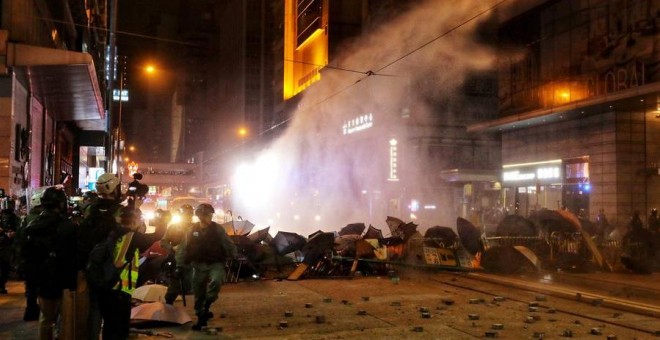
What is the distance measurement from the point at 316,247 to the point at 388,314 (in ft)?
13.0

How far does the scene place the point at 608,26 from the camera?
1811cm

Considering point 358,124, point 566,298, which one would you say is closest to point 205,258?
point 566,298

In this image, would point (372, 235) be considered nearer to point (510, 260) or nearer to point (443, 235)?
point (443, 235)

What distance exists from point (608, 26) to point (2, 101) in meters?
17.2

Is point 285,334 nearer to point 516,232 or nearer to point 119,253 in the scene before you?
point 119,253

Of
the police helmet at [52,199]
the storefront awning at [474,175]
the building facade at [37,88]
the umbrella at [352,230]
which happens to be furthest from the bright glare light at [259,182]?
the police helmet at [52,199]

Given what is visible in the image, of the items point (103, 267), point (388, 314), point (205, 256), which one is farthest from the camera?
point (388, 314)

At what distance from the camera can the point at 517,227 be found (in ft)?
42.5

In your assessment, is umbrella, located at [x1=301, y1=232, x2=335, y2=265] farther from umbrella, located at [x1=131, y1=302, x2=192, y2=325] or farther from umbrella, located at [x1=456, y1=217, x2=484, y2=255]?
umbrella, located at [x1=131, y1=302, x2=192, y2=325]

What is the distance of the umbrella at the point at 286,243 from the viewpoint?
11031 mm

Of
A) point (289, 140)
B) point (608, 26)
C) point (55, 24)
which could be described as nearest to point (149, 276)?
point (55, 24)

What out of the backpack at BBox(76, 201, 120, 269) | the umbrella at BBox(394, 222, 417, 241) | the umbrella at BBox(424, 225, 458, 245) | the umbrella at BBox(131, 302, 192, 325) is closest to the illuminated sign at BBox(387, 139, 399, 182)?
the umbrella at BBox(424, 225, 458, 245)

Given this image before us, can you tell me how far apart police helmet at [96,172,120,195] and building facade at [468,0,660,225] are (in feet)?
49.3

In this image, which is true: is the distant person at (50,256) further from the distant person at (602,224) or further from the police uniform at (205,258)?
the distant person at (602,224)
